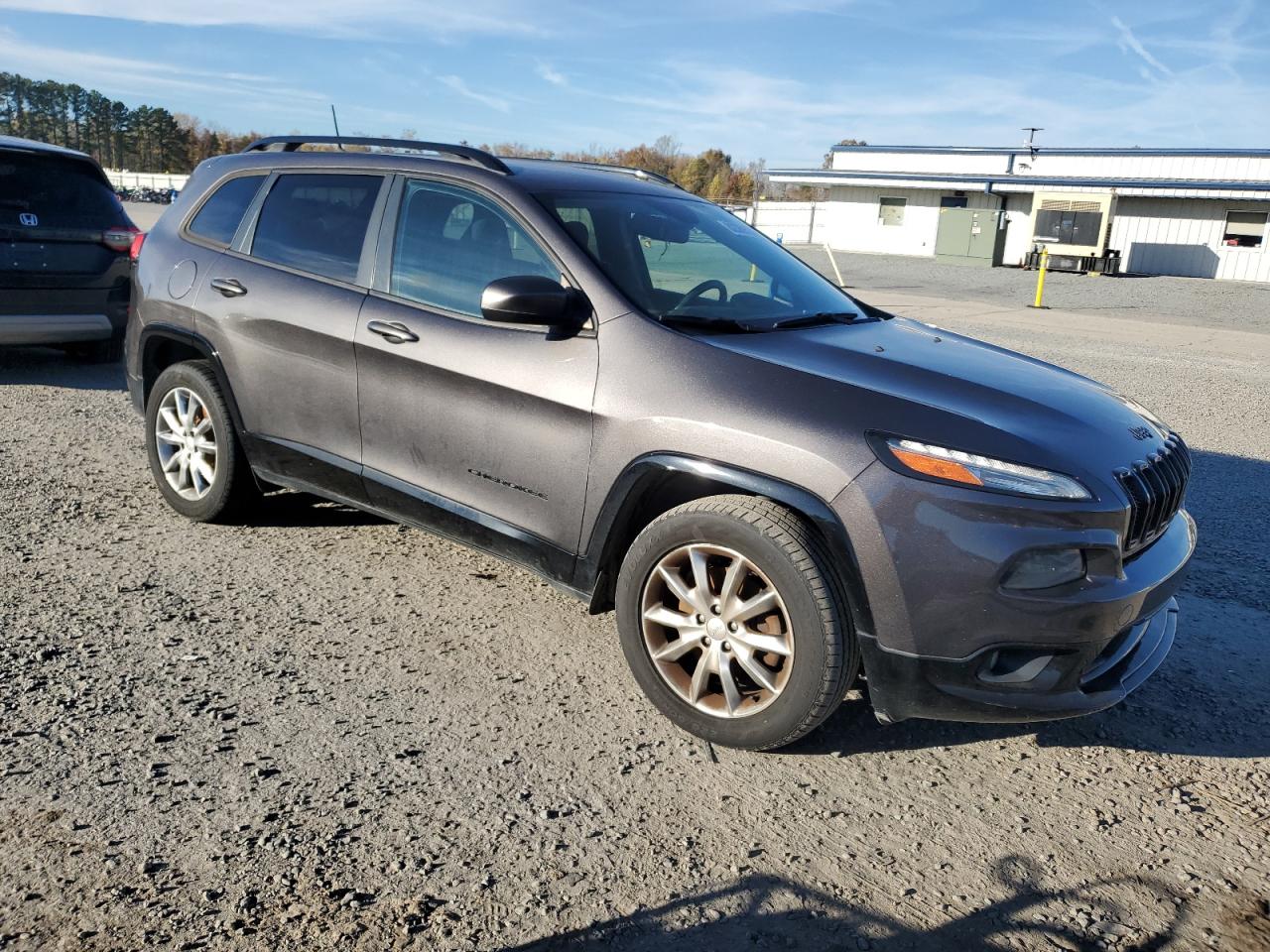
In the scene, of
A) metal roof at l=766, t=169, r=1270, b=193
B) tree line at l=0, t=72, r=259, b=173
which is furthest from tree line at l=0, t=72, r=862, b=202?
metal roof at l=766, t=169, r=1270, b=193

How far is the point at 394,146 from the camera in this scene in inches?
174

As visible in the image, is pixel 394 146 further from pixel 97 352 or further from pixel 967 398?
pixel 97 352

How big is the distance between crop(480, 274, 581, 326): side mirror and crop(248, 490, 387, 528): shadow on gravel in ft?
6.49

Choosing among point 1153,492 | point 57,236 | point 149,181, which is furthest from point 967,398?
point 149,181

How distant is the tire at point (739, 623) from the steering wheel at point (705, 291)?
895 mm

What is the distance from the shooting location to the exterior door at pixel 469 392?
11.4 feet

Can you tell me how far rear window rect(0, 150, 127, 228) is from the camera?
775cm

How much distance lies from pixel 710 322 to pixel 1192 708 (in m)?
2.23

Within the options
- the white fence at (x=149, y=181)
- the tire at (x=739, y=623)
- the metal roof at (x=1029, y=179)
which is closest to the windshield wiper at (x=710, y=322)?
the tire at (x=739, y=623)

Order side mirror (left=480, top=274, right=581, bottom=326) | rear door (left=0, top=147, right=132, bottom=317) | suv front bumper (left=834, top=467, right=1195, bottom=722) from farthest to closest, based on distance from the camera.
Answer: rear door (left=0, top=147, right=132, bottom=317), side mirror (left=480, top=274, right=581, bottom=326), suv front bumper (left=834, top=467, right=1195, bottom=722)

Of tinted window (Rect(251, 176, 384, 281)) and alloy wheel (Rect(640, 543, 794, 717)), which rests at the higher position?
tinted window (Rect(251, 176, 384, 281))

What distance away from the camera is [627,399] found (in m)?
3.28

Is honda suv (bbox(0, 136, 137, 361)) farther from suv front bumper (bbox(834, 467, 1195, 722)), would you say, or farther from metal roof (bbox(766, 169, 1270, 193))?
metal roof (bbox(766, 169, 1270, 193))

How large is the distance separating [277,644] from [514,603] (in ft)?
3.21
